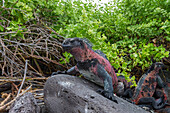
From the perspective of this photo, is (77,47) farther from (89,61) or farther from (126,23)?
(126,23)

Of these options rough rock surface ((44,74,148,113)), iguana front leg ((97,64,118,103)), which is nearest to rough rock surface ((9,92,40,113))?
rough rock surface ((44,74,148,113))

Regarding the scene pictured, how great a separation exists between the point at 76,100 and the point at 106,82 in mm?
382

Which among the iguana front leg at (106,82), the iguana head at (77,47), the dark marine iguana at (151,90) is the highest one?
the iguana head at (77,47)

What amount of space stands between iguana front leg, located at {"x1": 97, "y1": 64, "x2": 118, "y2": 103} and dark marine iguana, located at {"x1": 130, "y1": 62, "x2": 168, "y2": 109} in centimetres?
74

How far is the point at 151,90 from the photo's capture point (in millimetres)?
2211

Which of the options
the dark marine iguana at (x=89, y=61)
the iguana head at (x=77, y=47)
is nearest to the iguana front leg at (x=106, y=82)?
the dark marine iguana at (x=89, y=61)

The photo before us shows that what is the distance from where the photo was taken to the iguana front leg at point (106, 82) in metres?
1.48

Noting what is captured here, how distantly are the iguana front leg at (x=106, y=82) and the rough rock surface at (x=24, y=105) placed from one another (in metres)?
0.77

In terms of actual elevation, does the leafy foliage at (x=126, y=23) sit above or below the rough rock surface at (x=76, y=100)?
above

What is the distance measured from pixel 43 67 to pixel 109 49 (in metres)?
1.48

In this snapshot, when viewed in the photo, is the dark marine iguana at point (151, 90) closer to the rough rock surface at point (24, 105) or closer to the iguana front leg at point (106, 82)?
the iguana front leg at point (106, 82)

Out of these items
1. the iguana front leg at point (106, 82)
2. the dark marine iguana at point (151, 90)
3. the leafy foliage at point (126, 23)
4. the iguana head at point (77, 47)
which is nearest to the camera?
the iguana front leg at point (106, 82)

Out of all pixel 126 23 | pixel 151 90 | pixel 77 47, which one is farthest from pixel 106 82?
pixel 126 23

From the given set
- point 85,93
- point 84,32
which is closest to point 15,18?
point 84,32
